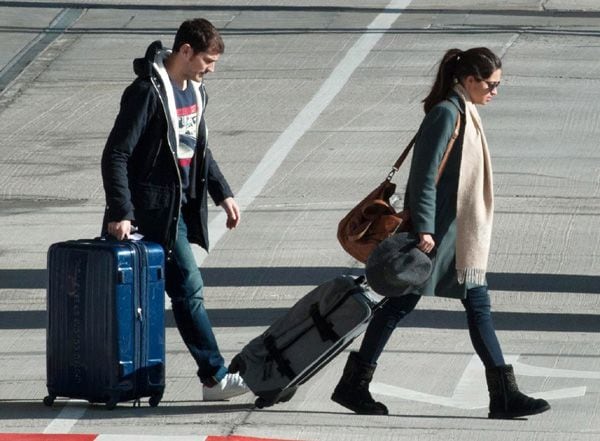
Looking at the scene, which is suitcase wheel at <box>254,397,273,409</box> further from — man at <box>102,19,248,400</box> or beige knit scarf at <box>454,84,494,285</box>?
beige knit scarf at <box>454,84,494,285</box>

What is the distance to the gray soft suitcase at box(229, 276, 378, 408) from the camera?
6.63 metres

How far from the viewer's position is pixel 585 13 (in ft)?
58.6

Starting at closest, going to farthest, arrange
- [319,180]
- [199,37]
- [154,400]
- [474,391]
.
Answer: [199,37] < [154,400] < [474,391] < [319,180]

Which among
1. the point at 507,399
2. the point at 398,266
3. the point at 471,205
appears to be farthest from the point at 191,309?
the point at 507,399

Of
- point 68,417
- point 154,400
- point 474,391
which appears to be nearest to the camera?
point 68,417

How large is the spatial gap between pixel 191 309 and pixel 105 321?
1.40 feet

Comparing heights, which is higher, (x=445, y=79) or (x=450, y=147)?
(x=445, y=79)

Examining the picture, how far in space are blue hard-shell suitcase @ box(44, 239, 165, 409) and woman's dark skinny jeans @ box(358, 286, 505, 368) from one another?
91 centimetres

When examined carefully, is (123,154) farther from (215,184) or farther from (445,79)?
(445,79)

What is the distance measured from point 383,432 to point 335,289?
621 mm

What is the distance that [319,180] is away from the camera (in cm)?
1172

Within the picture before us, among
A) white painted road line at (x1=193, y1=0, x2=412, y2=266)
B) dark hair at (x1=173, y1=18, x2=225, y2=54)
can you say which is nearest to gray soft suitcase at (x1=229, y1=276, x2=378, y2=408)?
dark hair at (x1=173, y1=18, x2=225, y2=54)

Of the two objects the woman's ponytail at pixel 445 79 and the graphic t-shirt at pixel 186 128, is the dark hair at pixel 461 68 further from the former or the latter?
the graphic t-shirt at pixel 186 128

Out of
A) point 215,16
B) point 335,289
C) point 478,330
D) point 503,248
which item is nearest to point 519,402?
point 478,330
